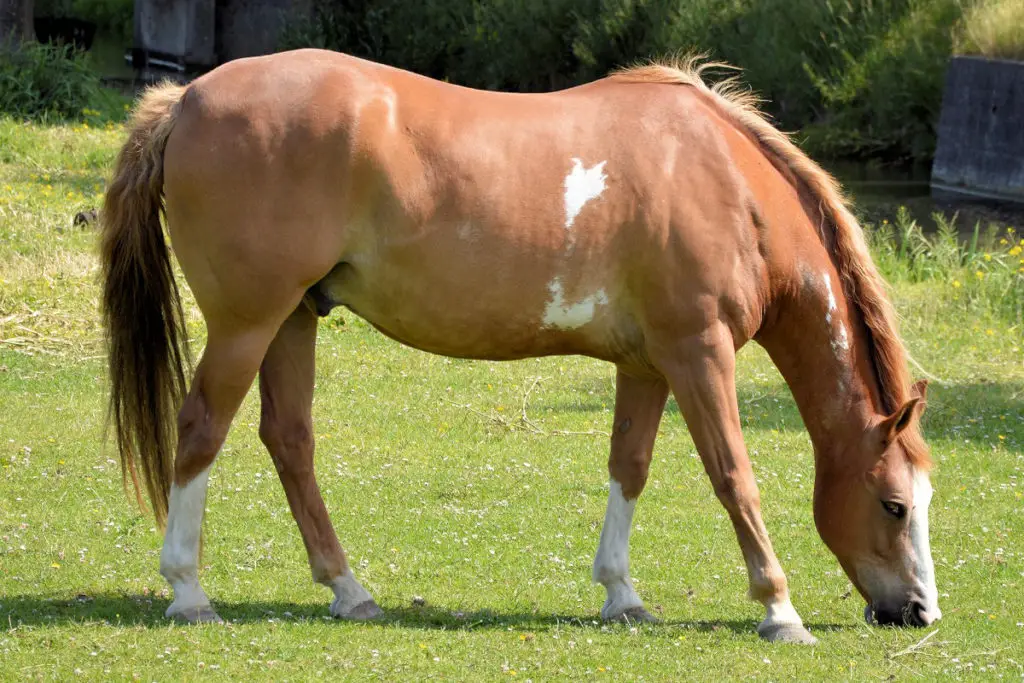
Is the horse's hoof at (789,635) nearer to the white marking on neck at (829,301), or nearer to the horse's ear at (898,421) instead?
the horse's ear at (898,421)

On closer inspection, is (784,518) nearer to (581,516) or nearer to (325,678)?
(581,516)

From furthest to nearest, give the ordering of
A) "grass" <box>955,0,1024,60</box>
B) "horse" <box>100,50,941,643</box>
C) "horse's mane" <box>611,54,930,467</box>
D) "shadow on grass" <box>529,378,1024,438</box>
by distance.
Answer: "grass" <box>955,0,1024,60</box> < "shadow on grass" <box>529,378,1024,438</box> < "horse's mane" <box>611,54,930,467</box> < "horse" <box>100,50,941,643</box>

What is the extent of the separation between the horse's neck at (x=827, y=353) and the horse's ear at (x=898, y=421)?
12 cm

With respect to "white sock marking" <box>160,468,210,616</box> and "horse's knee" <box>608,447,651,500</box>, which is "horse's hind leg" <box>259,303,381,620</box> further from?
"horse's knee" <box>608,447,651,500</box>

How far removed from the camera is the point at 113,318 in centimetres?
567

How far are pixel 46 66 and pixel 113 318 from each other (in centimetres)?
1500

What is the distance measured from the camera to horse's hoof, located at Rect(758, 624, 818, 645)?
18.0 ft

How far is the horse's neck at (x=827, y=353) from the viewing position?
5.72m

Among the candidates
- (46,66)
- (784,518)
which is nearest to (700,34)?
(46,66)

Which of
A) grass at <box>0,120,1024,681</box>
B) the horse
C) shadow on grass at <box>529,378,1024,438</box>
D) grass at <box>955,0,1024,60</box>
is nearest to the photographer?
grass at <box>0,120,1024,681</box>

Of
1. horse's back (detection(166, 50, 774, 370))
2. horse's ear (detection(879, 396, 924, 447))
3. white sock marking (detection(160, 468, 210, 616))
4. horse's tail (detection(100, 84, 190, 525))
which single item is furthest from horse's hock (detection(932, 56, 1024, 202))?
white sock marking (detection(160, 468, 210, 616))

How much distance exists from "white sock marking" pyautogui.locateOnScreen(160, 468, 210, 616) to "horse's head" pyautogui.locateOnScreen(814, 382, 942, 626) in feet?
8.56

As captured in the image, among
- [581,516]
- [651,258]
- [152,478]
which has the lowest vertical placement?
[581,516]

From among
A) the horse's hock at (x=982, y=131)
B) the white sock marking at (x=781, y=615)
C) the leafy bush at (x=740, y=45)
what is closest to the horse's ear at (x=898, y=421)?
the white sock marking at (x=781, y=615)
